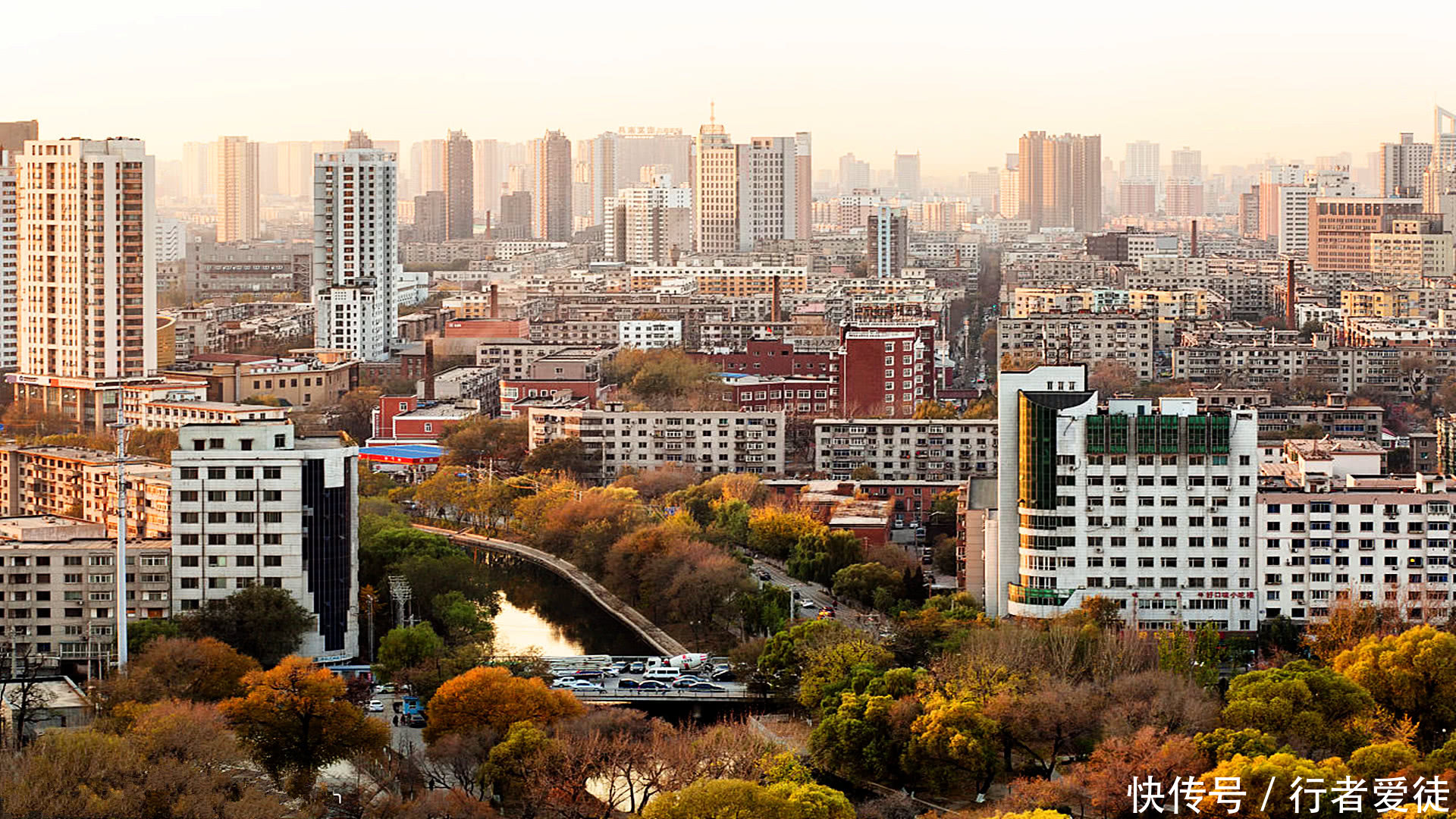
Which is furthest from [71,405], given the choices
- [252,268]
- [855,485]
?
[252,268]

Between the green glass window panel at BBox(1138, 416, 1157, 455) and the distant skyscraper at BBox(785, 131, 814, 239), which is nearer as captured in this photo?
the green glass window panel at BBox(1138, 416, 1157, 455)

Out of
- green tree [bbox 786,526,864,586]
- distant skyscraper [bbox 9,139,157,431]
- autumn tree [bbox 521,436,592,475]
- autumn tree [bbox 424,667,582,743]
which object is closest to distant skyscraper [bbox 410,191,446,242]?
distant skyscraper [bbox 9,139,157,431]

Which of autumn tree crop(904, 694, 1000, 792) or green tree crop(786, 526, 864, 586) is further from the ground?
green tree crop(786, 526, 864, 586)

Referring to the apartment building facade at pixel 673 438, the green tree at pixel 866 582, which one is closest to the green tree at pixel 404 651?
the green tree at pixel 866 582

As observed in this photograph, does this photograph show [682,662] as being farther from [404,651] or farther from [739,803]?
[739,803]

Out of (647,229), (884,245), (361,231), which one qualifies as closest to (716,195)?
(647,229)

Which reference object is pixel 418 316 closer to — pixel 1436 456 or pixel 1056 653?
pixel 1436 456

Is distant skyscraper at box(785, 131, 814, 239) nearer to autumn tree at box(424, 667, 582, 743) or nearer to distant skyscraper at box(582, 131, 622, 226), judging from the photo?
distant skyscraper at box(582, 131, 622, 226)

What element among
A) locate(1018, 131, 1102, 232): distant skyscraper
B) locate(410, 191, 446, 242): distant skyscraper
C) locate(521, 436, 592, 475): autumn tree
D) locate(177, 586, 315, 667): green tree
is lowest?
locate(177, 586, 315, 667): green tree
